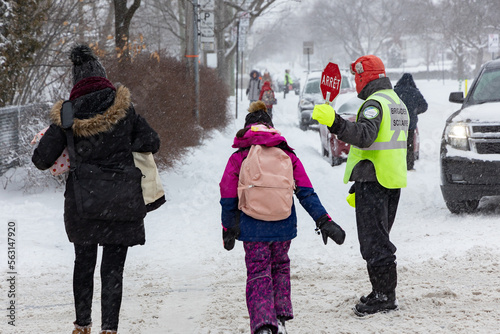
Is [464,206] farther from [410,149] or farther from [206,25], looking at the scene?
[206,25]

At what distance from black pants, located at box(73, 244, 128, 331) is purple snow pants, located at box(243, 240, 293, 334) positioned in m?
0.86

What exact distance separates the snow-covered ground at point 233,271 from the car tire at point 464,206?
0.40 feet

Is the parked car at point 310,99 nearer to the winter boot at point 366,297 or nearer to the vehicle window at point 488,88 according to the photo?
the vehicle window at point 488,88

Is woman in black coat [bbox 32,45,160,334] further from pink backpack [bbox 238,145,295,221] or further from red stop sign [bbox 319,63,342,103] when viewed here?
red stop sign [bbox 319,63,342,103]

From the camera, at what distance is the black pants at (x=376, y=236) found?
4957 mm

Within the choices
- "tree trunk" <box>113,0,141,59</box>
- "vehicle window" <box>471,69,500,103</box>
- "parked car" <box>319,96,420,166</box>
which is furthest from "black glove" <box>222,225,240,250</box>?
"parked car" <box>319,96,420,166</box>

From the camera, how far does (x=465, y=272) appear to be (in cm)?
604

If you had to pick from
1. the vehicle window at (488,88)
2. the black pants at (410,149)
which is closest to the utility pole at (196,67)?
the black pants at (410,149)

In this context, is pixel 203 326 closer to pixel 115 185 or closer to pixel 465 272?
pixel 115 185

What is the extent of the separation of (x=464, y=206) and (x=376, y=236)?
4.01 meters

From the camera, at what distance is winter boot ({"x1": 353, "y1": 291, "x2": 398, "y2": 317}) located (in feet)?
16.2

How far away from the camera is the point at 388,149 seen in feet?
16.2

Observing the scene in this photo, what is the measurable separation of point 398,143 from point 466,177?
3.36 metres

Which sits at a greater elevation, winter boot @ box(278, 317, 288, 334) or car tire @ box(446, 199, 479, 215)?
winter boot @ box(278, 317, 288, 334)
